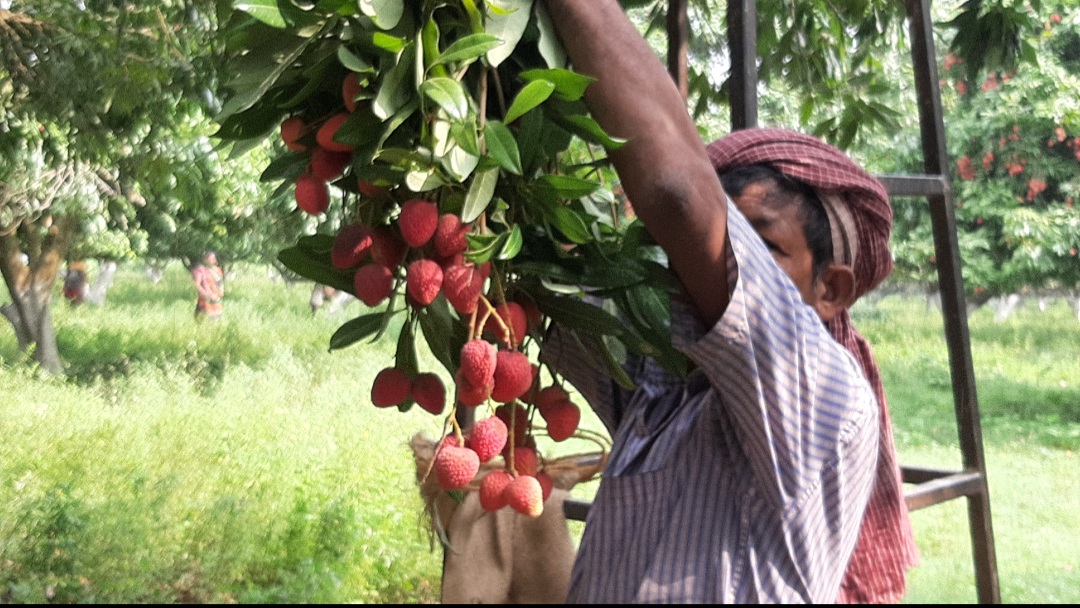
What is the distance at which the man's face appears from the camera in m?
0.76

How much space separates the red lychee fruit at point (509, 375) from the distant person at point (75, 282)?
3.04 m

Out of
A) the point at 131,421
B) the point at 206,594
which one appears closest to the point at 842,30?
the point at 206,594

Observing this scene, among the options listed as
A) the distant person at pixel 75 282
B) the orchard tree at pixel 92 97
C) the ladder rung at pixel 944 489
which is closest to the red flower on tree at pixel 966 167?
the orchard tree at pixel 92 97

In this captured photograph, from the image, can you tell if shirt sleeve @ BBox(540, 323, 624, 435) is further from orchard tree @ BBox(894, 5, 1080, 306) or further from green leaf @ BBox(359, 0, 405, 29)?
orchard tree @ BBox(894, 5, 1080, 306)

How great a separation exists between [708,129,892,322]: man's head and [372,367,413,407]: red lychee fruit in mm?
260

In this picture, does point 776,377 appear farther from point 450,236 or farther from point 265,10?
point 265,10

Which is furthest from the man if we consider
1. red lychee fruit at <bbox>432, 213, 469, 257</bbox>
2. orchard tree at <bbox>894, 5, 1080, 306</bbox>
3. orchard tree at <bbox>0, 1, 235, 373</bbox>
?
orchard tree at <bbox>894, 5, 1080, 306</bbox>

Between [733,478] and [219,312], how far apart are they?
3181 millimetres

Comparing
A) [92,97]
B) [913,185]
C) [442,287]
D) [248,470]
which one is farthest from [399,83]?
[248,470]

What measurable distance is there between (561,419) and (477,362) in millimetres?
140

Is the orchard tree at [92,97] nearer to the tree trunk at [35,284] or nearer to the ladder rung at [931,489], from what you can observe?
the tree trunk at [35,284]

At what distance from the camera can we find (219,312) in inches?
145

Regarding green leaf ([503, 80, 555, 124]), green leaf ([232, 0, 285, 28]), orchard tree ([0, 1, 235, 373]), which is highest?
orchard tree ([0, 1, 235, 373])

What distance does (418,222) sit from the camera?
2.13 ft
